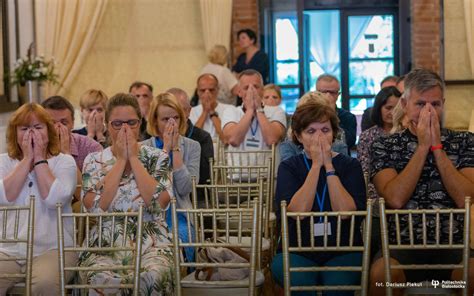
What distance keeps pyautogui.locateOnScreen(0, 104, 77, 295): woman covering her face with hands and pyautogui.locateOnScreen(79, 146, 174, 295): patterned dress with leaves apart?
0.13 m

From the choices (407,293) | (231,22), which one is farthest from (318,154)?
(231,22)

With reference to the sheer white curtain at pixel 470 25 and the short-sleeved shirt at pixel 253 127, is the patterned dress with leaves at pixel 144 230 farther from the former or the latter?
the sheer white curtain at pixel 470 25

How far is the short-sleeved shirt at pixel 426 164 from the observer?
13.5ft

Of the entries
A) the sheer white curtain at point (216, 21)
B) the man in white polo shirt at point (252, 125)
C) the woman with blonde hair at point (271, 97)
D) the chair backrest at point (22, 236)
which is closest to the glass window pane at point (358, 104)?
the sheer white curtain at point (216, 21)

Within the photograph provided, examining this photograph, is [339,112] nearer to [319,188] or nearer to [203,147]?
[203,147]

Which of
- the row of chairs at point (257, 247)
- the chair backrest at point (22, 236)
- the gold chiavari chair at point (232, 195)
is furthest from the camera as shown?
the gold chiavari chair at point (232, 195)

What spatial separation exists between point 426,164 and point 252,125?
8.49ft

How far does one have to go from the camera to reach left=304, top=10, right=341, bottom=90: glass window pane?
10.5 meters

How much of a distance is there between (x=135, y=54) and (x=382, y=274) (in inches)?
271

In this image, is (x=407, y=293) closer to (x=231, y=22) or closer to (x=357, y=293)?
(x=357, y=293)

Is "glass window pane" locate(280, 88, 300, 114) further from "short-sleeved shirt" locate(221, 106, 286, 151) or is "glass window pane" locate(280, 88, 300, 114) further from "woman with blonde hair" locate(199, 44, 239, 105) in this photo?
"short-sleeved shirt" locate(221, 106, 286, 151)

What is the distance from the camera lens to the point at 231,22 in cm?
1007

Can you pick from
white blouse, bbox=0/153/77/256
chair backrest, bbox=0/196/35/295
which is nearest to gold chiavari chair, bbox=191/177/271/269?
white blouse, bbox=0/153/77/256

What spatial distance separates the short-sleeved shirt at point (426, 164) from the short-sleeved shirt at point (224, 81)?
16.3 feet
